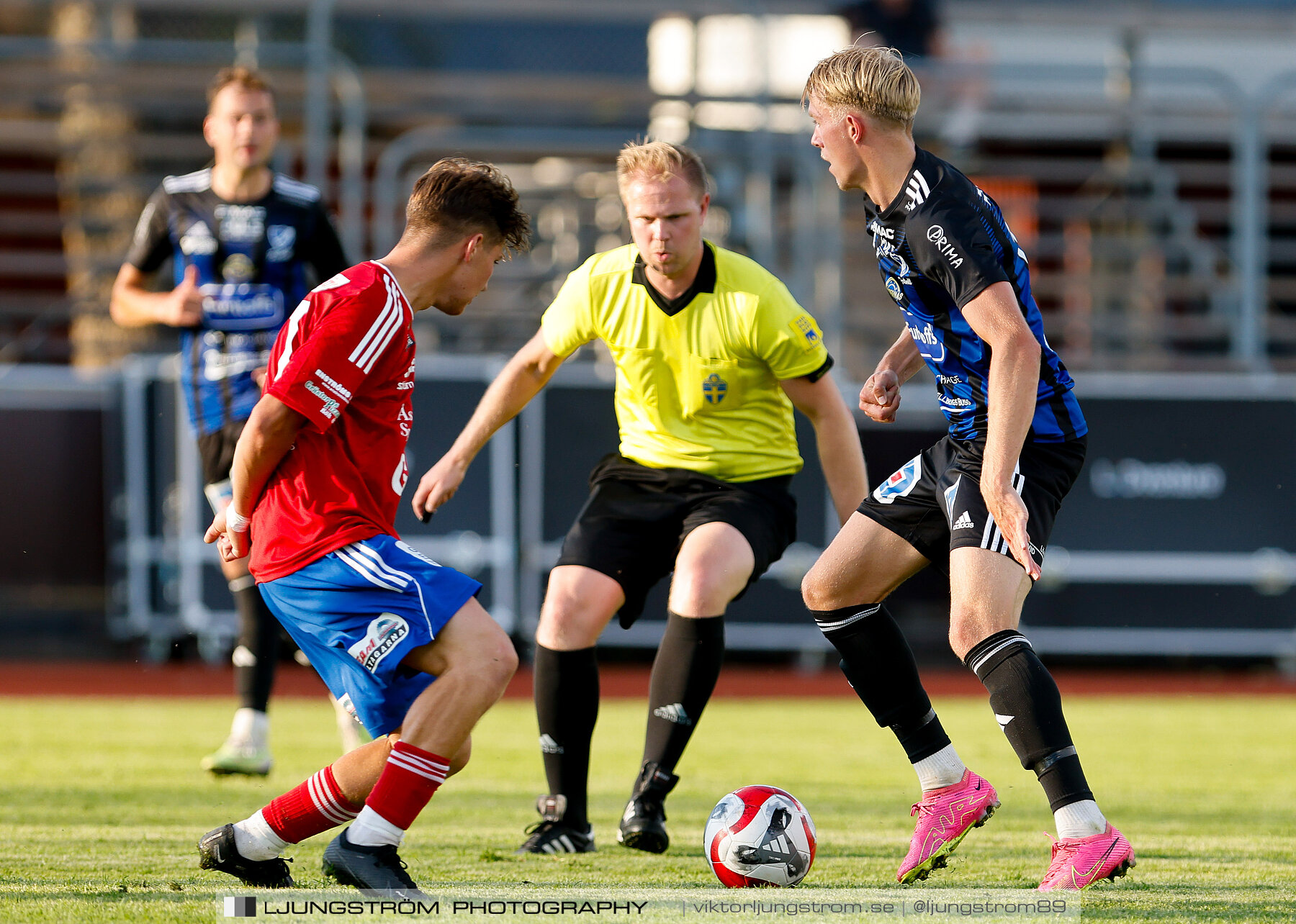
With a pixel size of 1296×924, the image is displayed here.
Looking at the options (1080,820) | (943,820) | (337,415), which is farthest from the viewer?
(943,820)

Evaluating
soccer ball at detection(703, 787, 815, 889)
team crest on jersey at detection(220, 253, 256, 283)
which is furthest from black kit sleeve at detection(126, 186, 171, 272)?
soccer ball at detection(703, 787, 815, 889)

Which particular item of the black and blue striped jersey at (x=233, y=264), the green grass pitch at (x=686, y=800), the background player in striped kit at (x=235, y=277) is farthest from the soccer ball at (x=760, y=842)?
the black and blue striped jersey at (x=233, y=264)

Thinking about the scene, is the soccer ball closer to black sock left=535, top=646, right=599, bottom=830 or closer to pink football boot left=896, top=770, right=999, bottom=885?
pink football boot left=896, top=770, right=999, bottom=885

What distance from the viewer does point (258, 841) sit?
374 cm

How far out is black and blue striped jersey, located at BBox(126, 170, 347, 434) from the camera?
20.6 ft

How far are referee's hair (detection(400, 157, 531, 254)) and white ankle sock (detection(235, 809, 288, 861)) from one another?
56.9 inches

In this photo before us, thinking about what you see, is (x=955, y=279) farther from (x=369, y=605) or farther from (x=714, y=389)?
(x=369, y=605)

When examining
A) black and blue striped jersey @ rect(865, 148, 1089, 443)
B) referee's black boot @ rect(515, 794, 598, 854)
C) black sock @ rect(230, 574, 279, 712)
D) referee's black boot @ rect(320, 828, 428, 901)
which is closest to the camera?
referee's black boot @ rect(320, 828, 428, 901)

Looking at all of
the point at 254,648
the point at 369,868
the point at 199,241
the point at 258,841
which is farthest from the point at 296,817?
the point at 199,241

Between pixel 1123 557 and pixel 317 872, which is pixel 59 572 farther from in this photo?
pixel 317 872

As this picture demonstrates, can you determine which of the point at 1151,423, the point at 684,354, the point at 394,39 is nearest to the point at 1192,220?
the point at 1151,423

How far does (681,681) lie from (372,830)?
142cm

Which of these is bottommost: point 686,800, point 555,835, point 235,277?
point 686,800

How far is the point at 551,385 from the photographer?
1062 cm
